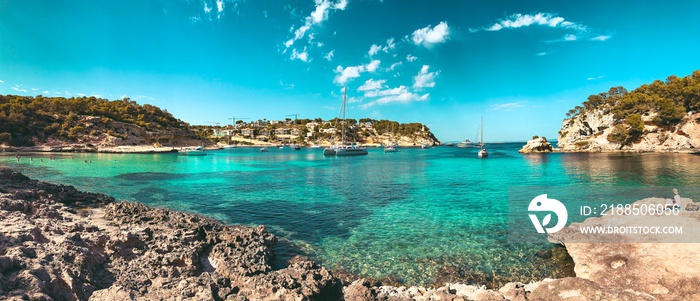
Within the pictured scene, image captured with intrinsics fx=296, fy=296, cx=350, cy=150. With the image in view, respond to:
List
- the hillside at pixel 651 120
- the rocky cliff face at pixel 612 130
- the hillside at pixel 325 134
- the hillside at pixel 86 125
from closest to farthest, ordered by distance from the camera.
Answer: the rocky cliff face at pixel 612 130
the hillside at pixel 651 120
the hillside at pixel 86 125
the hillside at pixel 325 134

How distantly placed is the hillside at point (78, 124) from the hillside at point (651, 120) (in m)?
115

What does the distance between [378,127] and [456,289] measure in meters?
158

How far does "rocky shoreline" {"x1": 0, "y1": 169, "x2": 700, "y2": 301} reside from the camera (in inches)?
199

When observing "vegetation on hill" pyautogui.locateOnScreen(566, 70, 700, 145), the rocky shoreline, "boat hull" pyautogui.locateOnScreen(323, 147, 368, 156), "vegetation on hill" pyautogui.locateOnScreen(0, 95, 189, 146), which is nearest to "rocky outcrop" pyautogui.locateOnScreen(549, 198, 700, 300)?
the rocky shoreline

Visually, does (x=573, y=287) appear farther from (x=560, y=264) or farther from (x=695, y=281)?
(x=560, y=264)

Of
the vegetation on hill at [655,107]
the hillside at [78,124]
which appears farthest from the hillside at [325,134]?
the vegetation on hill at [655,107]

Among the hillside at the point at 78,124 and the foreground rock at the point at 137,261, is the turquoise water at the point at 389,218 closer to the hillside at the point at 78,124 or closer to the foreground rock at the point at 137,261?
the foreground rock at the point at 137,261

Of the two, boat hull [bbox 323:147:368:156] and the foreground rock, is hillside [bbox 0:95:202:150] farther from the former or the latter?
the foreground rock

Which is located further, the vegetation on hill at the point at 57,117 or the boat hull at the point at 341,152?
the boat hull at the point at 341,152

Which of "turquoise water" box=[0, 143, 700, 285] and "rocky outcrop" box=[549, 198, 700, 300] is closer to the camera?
"rocky outcrop" box=[549, 198, 700, 300]

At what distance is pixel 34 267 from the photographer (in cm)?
520

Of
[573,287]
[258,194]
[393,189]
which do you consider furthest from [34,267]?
[393,189]

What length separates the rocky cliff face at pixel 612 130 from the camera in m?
53.1

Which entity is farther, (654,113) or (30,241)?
(654,113)
